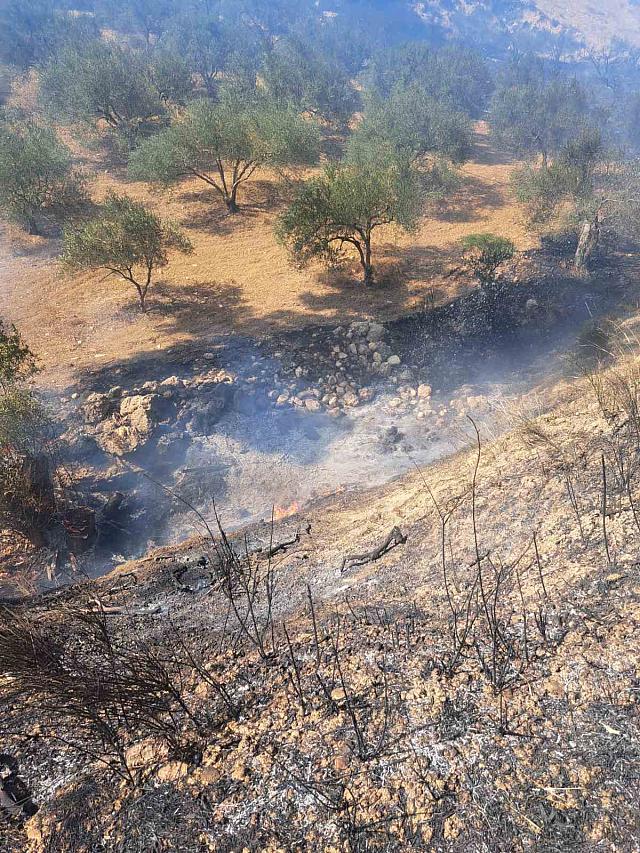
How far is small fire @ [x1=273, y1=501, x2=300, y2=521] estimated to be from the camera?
876 centimetres

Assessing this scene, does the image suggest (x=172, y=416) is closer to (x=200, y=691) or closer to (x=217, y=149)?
(x=200, y=691)

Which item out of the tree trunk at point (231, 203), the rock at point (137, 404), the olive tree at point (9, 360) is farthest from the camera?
the tree trunk at point (231, 203)

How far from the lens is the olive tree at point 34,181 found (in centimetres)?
1862

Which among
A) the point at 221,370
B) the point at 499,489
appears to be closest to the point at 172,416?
the point at 221,370

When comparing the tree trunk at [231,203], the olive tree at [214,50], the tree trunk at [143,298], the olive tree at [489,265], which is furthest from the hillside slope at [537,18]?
the tree trunk at [143,298]

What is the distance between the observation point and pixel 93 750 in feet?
10.6

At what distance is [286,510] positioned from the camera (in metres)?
8.99

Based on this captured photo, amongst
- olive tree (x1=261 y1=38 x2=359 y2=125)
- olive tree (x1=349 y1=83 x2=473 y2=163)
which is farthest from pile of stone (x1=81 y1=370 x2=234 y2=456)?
olive tree (x1=261 y1=38 x2=359 y2=125)

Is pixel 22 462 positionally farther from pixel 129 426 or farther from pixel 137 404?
pixel 137 404

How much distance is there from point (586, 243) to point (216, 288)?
12.5 m

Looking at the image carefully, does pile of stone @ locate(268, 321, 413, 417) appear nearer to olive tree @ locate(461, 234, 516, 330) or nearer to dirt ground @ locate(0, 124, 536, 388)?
dirt ground @ locate(0, 124, 536, 388)

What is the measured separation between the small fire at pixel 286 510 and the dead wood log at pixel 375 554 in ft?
9.14

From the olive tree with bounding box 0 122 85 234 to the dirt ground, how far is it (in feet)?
3.80

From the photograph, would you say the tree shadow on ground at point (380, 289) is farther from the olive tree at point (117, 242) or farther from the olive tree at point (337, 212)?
the olive tree at point (117, 242)
